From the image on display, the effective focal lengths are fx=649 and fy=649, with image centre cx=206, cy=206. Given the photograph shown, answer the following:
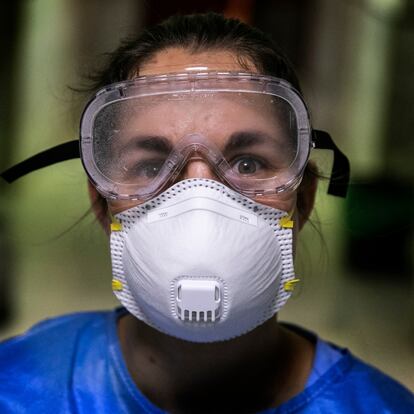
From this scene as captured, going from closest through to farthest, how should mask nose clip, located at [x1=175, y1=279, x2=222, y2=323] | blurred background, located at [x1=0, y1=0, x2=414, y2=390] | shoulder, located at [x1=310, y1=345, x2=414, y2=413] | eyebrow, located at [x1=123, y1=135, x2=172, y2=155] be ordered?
mask nose clip, located at [x1=175, y1=279, x2=222, y2=323] → eyebrow, located at [x1=123, y1=135, x2=172, y2=155] → shoulder, located at [x1=310, y1=345, x2=414, y2=413] → blurred background, located at [x1=0, y1=0, x2=414, y2=390]

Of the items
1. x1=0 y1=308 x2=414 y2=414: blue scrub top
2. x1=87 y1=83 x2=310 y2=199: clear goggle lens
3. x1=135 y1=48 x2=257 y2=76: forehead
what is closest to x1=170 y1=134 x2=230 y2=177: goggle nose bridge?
x1=87 y1=83 x2=310 y2=199: clear goggle lens

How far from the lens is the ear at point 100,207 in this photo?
1.21m

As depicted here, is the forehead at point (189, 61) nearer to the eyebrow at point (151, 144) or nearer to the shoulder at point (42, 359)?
the eyebrow at point (151, 144)

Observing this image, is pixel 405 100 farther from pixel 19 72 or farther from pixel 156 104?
pixel 19 72

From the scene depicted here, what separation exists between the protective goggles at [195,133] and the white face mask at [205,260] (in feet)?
0.14

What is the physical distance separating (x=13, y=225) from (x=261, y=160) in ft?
2.92

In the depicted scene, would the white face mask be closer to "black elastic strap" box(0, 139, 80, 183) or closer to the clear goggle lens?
the clear goggle lens

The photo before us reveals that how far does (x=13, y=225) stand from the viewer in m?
1.73

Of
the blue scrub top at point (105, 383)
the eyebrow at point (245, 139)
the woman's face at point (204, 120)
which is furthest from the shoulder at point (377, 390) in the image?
the eyebrow at point (245, 139)

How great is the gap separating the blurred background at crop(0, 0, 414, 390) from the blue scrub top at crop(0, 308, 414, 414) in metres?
0.24

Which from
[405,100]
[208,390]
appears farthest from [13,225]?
[405,100]

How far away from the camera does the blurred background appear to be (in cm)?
140

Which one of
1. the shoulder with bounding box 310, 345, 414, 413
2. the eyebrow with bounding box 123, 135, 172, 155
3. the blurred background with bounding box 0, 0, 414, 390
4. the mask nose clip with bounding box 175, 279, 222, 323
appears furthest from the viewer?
the blurred background with bounding box 0, 0, 414, 390

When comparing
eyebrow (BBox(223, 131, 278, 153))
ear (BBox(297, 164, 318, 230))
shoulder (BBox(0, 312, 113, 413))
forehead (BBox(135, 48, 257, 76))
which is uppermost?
forehead (BBox(135, 48, 257, 76))
